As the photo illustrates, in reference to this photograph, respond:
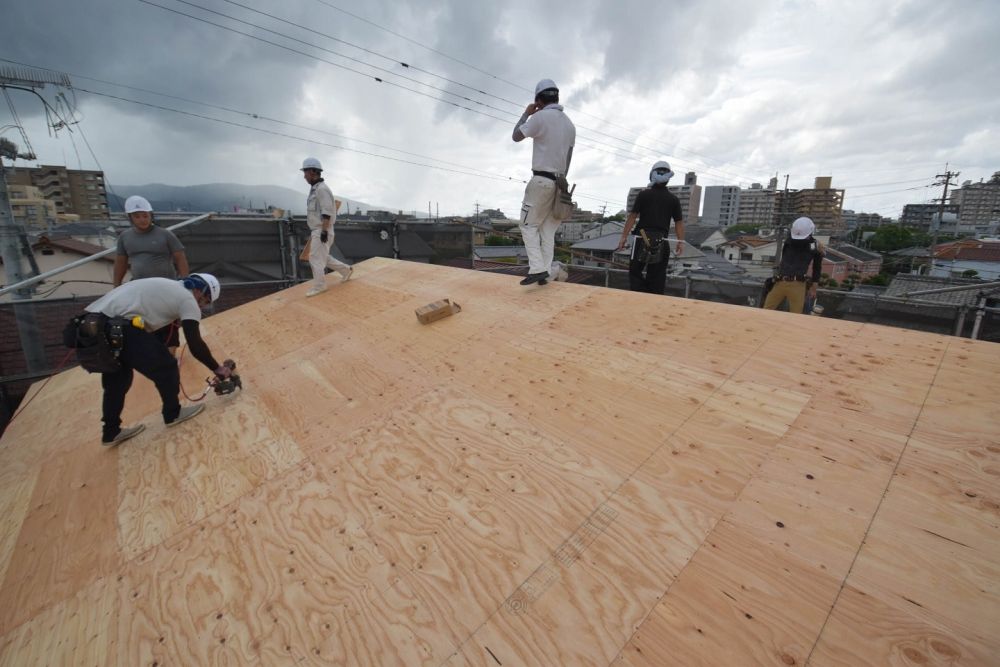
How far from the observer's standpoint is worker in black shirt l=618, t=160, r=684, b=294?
15.9 feet

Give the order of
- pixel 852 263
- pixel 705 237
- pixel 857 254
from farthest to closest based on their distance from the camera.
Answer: pixel 705 237
pixel 857 254
pixel 852 263

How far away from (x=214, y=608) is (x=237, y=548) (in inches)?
11.6

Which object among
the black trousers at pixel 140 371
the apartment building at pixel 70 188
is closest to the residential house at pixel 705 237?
the black trousers at pixel 140 371

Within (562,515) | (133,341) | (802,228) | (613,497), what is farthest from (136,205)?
(802,228)

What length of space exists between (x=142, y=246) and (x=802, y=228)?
7233 millimetres

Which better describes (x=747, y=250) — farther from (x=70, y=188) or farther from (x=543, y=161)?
(x=70, y=188)

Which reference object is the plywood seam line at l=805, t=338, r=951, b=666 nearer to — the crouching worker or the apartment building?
the crouching worker

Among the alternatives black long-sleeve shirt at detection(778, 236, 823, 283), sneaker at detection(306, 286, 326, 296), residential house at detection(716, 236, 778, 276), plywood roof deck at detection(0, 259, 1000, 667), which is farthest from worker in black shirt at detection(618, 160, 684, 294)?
residential house at detection(716, 236, 778, 276)

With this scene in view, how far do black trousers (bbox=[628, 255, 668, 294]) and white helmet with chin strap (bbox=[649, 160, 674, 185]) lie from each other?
36.0 inches

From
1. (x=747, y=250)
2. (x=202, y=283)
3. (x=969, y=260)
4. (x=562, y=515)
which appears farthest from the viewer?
(x=747, y=250)

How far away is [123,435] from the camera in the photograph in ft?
10.2

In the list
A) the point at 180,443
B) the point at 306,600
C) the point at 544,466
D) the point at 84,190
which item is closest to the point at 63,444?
the point at 180,443

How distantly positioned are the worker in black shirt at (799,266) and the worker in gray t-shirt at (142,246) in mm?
6701

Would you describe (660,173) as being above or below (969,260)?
above
